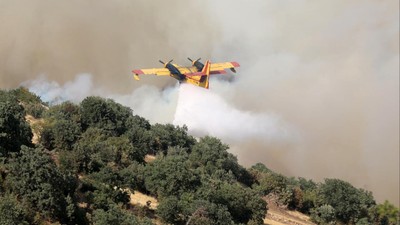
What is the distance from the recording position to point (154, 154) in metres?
85.9

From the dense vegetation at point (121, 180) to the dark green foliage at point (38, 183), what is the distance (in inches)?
3.3

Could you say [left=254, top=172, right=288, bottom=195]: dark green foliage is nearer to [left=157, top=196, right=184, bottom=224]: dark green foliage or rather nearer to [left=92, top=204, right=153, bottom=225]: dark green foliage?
[left=157, top=196, right=184, bottom=224]: dark green foliage

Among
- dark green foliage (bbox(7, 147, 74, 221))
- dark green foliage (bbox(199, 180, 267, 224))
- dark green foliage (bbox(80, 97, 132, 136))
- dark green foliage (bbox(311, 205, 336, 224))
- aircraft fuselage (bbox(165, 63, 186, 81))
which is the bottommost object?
dark green foliage (bbox(7, 147, 74, 221))

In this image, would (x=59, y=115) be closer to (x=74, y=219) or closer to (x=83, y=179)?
(x=83, y=179)

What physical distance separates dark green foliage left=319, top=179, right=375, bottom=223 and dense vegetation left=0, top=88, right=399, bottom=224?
0.15 meters

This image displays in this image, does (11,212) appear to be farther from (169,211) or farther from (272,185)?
(272,185)

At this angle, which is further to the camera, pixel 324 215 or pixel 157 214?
pixel 324 215

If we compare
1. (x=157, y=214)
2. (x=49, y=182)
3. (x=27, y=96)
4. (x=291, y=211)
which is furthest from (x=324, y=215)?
(x=27, y=96)

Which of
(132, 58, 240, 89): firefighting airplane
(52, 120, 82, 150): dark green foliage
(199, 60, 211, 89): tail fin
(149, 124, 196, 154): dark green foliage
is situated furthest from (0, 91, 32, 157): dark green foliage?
(199, 60, 211, 89): tail fin

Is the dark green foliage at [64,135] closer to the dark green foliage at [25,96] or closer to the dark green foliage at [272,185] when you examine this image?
the dark green foliage at [272,185]

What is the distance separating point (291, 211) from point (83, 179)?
38.4 m

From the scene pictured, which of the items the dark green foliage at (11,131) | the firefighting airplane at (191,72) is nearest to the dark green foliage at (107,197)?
the dark green foliage at (11,131)

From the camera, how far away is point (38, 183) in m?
44.4

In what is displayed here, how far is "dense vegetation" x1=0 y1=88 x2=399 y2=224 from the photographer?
145 feet
